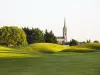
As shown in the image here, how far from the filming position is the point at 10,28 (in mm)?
137625

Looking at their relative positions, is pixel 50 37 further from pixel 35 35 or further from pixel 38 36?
pixel 35 35

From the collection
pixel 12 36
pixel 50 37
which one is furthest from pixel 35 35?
pixel 12 36

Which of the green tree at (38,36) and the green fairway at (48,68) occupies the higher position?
the green tree at (38,36)

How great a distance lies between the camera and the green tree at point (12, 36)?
433 ft

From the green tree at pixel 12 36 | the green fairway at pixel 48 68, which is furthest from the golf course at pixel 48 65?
the green tree at pixel 12 36

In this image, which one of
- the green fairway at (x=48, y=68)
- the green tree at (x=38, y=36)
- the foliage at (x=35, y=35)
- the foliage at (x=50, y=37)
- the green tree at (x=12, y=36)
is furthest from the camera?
the foliage at (x=35, y=35)

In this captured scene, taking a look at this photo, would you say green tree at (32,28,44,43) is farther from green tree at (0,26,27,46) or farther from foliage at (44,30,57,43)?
green tree at (0,26,27,46)

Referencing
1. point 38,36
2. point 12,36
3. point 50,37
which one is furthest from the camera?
point 38,36

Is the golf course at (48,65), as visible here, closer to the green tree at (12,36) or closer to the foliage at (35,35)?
the green tree at (12,36)

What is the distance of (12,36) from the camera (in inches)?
5290

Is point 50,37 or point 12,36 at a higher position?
point 50,37

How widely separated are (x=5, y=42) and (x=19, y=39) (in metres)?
7.38

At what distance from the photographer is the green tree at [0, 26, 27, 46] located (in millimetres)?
132125

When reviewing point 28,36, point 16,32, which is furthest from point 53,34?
point 16,32
